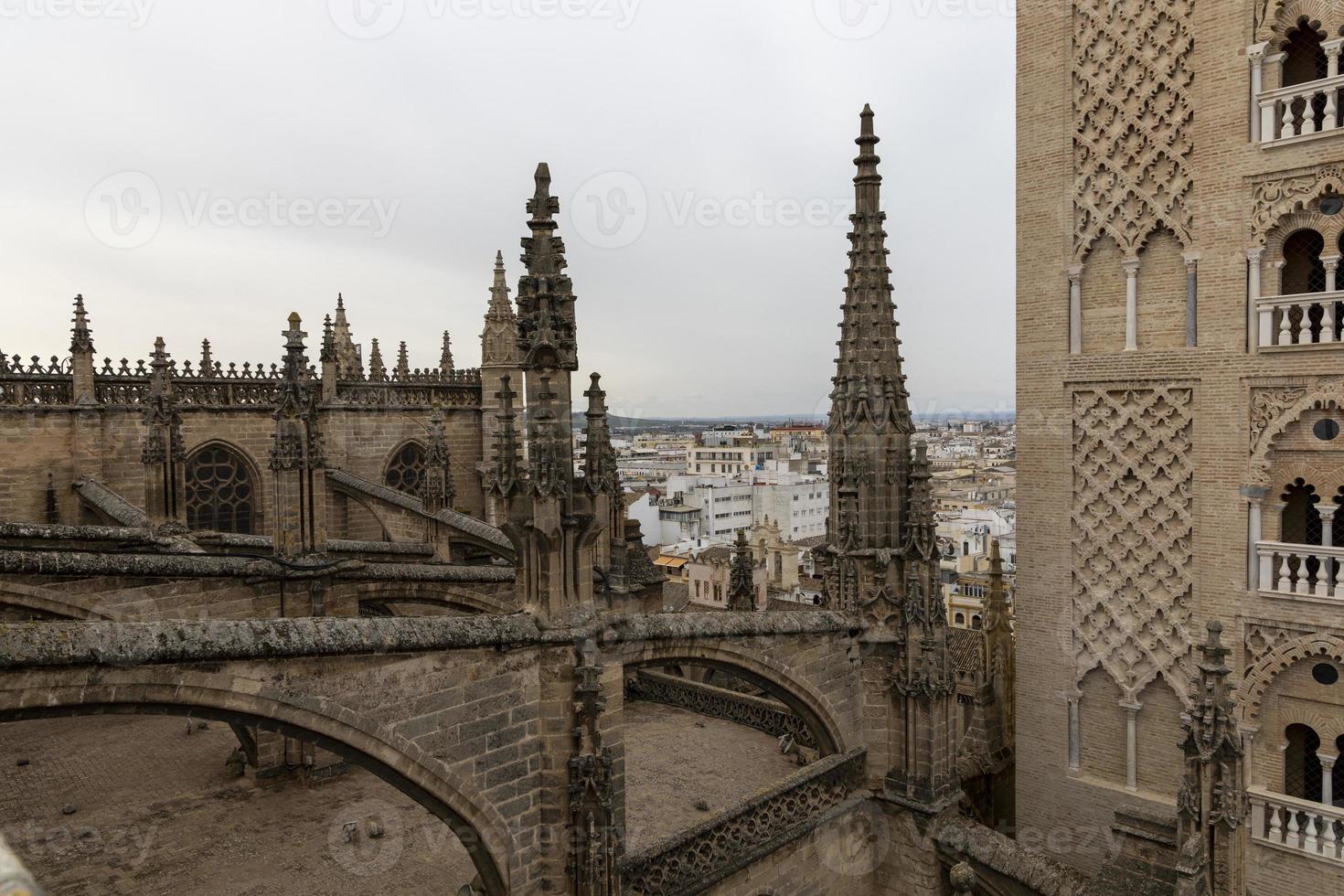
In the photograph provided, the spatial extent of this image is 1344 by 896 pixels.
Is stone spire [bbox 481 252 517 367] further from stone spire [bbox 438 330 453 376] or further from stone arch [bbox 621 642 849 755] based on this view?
stone arch [bbox 621 642 849 755]

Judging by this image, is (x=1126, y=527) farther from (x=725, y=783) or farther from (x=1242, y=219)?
(x=725, y=783)

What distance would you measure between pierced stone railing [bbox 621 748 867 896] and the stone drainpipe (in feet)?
28.0

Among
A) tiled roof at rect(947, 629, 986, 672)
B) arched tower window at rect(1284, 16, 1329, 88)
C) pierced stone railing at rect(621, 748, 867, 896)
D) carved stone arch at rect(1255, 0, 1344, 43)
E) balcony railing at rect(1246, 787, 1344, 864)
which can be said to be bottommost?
tiled roof at rect(947, 629, 986, 672)

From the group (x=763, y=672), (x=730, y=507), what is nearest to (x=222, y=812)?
(x=763, y=672)

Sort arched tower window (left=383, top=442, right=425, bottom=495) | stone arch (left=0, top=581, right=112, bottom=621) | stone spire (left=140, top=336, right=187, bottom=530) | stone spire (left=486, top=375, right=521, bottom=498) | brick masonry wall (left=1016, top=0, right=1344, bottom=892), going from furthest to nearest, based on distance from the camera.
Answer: arched tower window (left=383, top=442, right=425, bottom=495), stone spire (left=140, top=336, right=187, bottom=530), brick masonry wall (left=1016, top=0, right=1344, bottom=892), stone arch (left=0, top=581, right=112, bottom=621), stone spire (left=486, top=375, right=521, bottom=498)

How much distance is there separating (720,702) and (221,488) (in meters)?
15.8

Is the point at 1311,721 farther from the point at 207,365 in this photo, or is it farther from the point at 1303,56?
the point at 207,365

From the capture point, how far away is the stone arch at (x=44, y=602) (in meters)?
11.1

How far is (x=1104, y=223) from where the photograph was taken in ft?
41.7

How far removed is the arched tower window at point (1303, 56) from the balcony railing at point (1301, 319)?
9.38ft

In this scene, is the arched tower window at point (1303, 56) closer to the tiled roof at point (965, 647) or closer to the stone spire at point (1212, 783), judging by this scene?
the stone spire at point (1212, 783)

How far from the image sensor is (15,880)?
4.00ft

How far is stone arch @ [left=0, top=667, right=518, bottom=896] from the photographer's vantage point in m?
5.97

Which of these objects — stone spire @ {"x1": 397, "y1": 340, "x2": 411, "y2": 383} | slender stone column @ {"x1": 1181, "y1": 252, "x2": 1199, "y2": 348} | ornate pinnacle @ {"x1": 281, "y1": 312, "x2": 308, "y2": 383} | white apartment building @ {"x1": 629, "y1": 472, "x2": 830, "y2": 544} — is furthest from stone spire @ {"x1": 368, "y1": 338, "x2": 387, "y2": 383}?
white apartment building @ {"x1": 629, "y1": 472, "x2": 830, "y2": 544}
